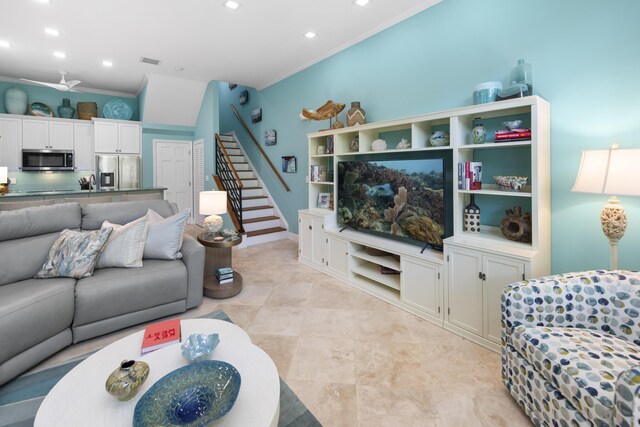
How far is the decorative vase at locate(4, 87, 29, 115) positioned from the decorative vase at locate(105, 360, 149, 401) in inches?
277

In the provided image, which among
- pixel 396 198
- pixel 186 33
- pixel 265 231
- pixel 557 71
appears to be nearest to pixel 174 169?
pixel 265 231

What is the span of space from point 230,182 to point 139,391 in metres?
4.70

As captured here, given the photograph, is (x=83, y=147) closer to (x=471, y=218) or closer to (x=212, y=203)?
(x=212, y=203)

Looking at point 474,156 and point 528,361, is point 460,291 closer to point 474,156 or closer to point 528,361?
point 528,361

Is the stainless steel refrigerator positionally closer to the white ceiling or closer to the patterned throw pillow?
the white ceiling

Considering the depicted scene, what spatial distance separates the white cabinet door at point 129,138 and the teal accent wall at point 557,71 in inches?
216

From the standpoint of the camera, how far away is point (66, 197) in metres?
3.87

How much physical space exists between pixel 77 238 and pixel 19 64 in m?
4.78

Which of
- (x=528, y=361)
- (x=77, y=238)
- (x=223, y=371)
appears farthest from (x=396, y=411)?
(x=77, y=238)

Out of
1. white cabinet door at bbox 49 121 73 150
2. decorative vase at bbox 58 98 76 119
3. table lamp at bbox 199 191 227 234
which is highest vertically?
decorative vase at bbox 58 98 76 119

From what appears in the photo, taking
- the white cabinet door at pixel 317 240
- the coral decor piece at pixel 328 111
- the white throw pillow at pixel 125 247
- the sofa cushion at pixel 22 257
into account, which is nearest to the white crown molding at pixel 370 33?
the coral decor piece at pixel 328 111

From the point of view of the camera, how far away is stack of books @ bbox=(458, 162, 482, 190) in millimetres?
2488

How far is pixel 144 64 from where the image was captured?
4.95 meters

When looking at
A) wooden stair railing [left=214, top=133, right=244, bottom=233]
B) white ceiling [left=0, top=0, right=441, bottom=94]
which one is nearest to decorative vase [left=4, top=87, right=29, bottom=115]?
white ceiling [left=0, top=0, right=441, bottom=94]
